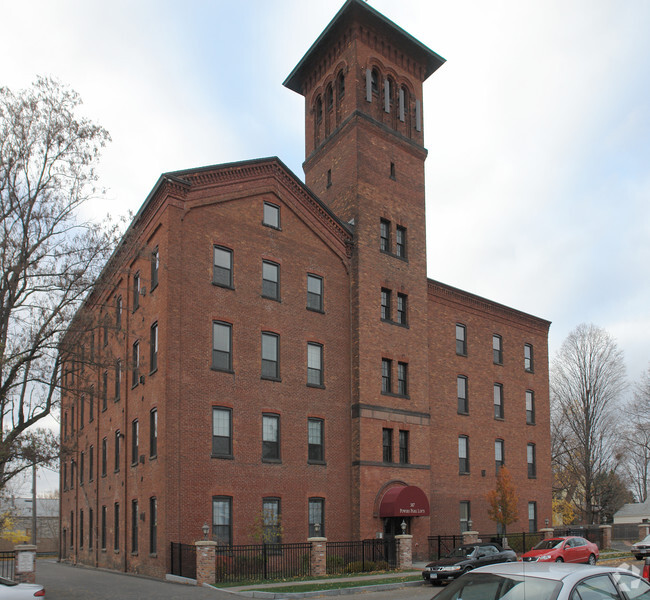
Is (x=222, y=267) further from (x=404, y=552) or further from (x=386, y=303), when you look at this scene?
(x=404, y=552)

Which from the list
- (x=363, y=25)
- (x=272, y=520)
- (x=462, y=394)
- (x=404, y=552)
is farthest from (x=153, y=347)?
(x=363, y=25)

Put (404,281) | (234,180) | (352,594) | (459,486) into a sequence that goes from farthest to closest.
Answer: (459,486) < (404,281) < (234,180) < (352,594)

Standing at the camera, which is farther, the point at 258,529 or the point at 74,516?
the point at 74,516

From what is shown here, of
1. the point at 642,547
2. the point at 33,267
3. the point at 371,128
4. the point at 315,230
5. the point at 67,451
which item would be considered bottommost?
the point at 642,547

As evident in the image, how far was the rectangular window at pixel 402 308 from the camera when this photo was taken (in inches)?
1374

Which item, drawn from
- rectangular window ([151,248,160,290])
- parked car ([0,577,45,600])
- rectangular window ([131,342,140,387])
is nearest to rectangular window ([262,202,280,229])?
rectangular window ([151,248,160,290])

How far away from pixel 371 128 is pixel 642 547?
24066 millimetres

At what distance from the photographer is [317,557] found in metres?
25.2

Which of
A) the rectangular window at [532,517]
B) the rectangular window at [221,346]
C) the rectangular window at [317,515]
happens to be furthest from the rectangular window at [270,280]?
the rectangular window at [532,517]

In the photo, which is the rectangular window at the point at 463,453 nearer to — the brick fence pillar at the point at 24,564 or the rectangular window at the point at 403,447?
the rectangular window at the point at 403,447

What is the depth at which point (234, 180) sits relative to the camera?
98.2 ft

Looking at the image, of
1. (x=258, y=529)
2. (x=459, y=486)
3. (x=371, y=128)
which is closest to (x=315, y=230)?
(x=371, y=128)

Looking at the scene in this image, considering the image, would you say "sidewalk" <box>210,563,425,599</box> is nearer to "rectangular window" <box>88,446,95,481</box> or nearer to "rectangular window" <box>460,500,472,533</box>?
"rectangular window" <box>460,500,472,533</box>

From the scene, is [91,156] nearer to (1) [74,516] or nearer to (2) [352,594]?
(2) [352,594]
